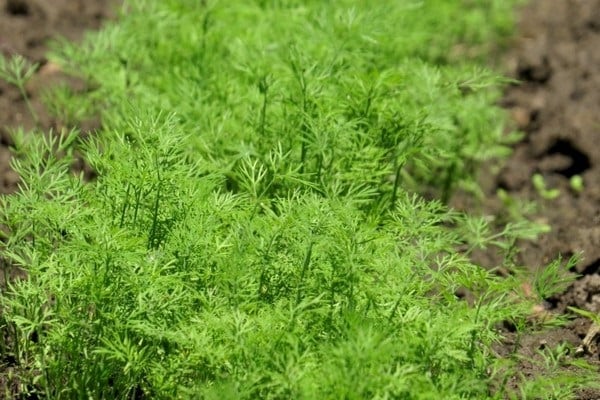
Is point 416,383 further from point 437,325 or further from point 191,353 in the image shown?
point 191,353

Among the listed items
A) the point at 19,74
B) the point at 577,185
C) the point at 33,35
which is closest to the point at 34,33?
the point at 33,35

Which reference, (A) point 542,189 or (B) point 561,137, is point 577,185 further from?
(B) point 561,137

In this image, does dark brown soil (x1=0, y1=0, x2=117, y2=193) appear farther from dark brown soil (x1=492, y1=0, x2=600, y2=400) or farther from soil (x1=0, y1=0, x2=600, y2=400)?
dark brown soil (x1=492, y1=0, x2=600, y2=400)

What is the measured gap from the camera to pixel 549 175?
5387 mm

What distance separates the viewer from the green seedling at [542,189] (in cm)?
519

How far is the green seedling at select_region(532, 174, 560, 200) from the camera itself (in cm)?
519

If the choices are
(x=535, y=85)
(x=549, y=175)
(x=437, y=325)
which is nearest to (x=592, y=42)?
(x=535, y=85)

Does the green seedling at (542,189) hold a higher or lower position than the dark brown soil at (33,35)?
lower

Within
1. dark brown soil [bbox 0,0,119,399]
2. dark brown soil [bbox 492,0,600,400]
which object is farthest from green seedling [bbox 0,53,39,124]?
dark brown soil [bbox 492,0,600,400]

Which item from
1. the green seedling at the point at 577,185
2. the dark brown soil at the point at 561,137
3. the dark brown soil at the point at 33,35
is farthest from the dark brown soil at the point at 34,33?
the green seedling at the point at 577,185

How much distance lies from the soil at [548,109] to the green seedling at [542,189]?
25 mm

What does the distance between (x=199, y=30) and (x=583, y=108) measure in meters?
2.09

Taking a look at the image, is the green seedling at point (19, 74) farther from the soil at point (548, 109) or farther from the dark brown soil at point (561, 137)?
the dark brown soil at point (561, 137)

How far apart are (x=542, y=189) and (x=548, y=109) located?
25.1 inches
